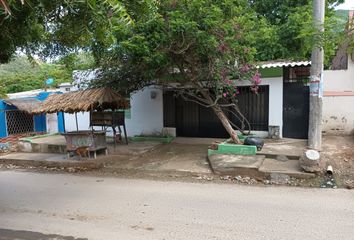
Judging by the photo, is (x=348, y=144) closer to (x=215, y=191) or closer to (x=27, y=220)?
(x=215, y=191)

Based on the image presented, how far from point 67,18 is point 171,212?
3.29 metres

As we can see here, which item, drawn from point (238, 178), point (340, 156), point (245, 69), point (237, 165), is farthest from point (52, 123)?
point (340, 156)

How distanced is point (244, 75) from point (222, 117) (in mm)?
1425

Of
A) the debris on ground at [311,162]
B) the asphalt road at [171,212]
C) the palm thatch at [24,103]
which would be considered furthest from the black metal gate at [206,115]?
the palm thatch at [24,103]

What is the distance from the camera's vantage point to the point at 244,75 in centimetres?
923

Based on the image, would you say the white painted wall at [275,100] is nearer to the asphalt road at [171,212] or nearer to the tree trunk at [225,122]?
the tree trunk at [225,122]

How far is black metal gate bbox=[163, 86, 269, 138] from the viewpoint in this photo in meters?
11.2

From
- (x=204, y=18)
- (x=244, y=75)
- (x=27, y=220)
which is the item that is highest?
(x=204, y=18)

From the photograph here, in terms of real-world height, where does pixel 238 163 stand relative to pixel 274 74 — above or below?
below

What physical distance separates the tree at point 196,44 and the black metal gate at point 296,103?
1997 mm

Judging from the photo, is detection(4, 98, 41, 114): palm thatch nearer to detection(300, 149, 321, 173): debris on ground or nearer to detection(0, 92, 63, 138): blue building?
detection(0, 92, 63, 138): blue building

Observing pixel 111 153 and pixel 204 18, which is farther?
pixel 111 153

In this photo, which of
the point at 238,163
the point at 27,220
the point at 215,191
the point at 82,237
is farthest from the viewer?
the point at 238,163

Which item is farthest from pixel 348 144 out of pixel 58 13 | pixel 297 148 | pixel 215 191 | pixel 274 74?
pixel 58 13
